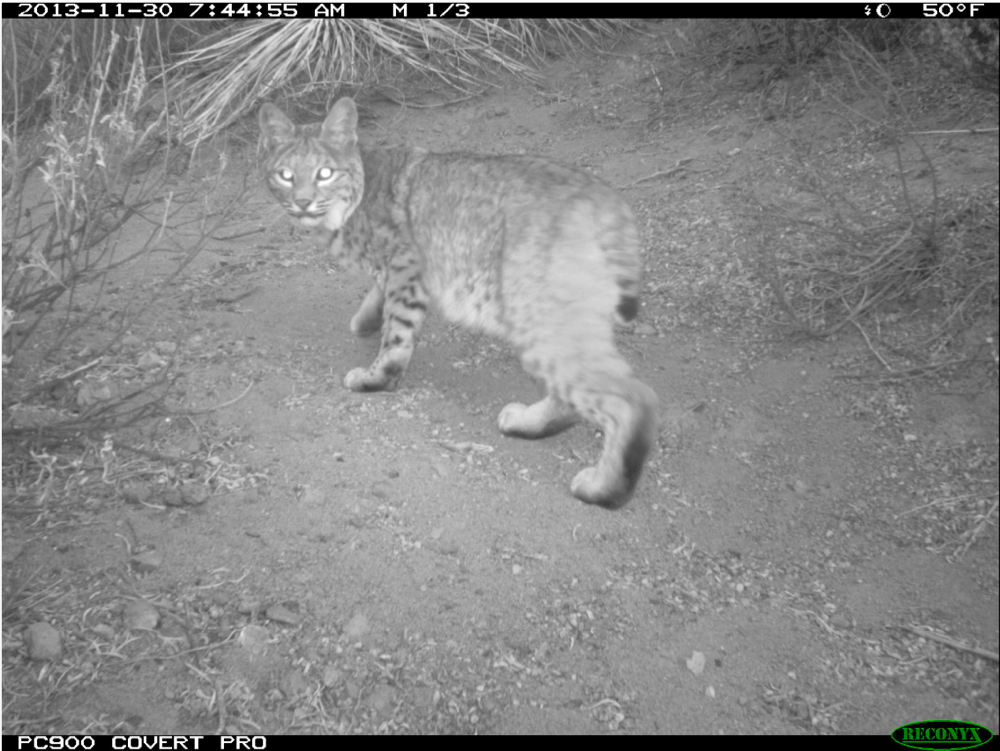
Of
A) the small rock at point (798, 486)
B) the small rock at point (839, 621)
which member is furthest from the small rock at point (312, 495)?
the small rock at point (839, 621)

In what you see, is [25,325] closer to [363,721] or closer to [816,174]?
[363,721]

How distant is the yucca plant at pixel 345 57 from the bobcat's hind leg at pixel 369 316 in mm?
2399

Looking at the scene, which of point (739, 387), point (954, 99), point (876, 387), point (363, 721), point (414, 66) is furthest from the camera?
point (414, 66)

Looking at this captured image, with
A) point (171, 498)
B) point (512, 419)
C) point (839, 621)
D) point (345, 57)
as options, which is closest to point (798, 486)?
point (839, 621)

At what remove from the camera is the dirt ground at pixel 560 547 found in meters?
1.60

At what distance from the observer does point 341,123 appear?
369cm

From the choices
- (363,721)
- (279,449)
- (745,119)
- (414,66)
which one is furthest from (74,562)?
(414,66)

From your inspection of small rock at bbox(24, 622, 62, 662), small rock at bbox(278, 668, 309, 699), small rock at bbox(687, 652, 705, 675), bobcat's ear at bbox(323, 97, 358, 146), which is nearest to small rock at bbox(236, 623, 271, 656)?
small rock at bbox(278, 668, 309, 699)

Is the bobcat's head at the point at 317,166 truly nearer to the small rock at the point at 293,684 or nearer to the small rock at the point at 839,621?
the small rock at the point at 293,684

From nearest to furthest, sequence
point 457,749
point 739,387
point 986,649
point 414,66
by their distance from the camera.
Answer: point 986,649, point 457,749, point 739,387, point 414,66

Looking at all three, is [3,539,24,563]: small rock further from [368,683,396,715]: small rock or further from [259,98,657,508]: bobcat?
[259,98,657,508]: bobcat

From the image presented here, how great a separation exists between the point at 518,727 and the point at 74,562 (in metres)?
1.57

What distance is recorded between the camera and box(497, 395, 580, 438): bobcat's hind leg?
3043 millimetres

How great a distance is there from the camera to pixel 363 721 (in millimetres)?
1733
